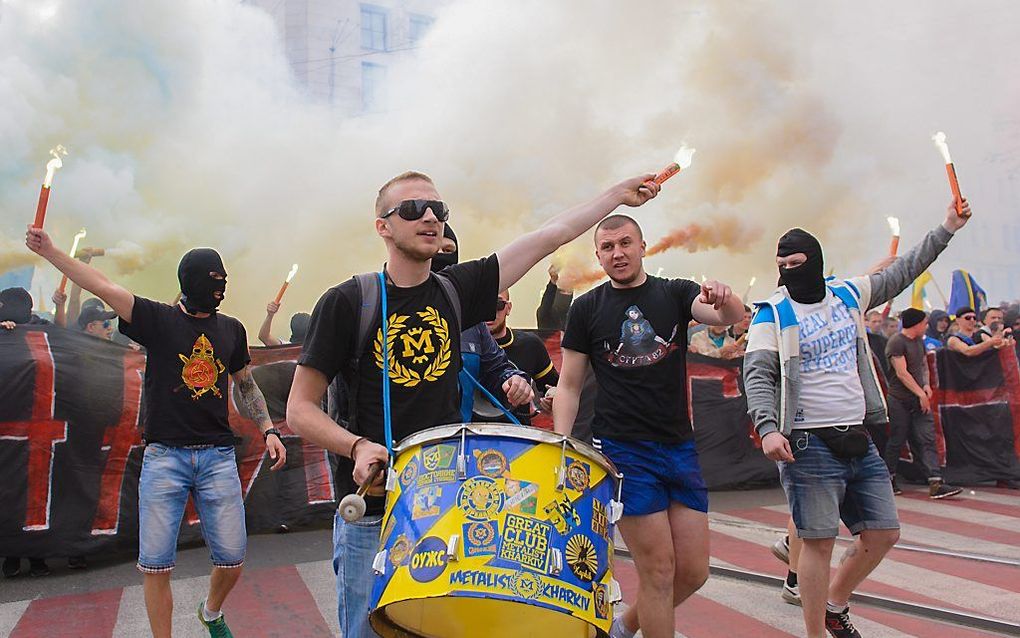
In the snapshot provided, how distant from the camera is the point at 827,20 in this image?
19.0 metres

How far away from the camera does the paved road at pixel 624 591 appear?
441cm

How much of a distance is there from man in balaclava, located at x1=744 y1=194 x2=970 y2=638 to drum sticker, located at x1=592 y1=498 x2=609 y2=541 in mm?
1497

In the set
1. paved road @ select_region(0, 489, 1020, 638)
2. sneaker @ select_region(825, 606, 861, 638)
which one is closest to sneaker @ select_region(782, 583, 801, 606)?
paved road @ select_region(0, 489, 1020, 638)

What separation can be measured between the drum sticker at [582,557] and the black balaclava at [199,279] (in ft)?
8.63

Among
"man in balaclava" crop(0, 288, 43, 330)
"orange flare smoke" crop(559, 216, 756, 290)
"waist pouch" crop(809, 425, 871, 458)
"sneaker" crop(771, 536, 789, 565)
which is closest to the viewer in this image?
"waist pouch" crop(809, 425, 871, 458)

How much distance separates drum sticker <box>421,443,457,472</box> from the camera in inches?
83.1

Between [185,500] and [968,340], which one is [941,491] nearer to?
[968,340]

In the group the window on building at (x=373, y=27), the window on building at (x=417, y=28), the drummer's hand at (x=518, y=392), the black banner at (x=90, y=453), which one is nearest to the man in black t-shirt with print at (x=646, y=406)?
the drummer's hand at (x=518, y=392)

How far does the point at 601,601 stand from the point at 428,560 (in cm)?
46

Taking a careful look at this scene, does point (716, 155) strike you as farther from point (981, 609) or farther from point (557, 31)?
point (981, 609)

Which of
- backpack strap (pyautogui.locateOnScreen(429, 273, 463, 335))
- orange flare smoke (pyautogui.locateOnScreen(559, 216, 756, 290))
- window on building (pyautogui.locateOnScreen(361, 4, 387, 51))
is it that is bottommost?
backpack strap (pyautogui.locateOnScreen(429, 273, 463, 335))

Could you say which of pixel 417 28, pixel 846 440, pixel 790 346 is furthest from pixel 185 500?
pixel 417 28

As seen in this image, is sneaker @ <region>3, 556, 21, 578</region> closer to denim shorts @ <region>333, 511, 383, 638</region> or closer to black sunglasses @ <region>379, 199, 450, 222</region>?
denim shorts @ <region>333, 511, 383, 638</region>

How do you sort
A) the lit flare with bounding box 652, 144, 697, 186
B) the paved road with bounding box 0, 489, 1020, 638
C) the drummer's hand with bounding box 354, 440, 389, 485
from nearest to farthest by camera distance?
the drummer's hand with bounding box 354, 440, 389, 485, the lit flare with bounding box 652, 144, 697, 186, the paved road with bounding box 0, 489, 1020, 638
